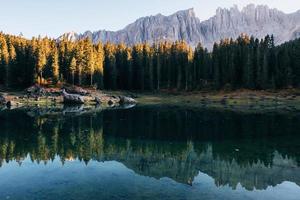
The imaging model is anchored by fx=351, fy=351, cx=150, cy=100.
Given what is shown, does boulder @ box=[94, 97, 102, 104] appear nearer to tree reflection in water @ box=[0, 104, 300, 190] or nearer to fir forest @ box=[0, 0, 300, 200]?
fir forest @ box=[0, 0, 300, 200]

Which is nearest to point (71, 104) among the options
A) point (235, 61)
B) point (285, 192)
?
point (235, 61)

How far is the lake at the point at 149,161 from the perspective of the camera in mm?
23312

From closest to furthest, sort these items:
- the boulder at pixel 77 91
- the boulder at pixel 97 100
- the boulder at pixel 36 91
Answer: the boulder at pixel 97 100, the boulder at pixel 36 91, the boulder at pixel 77 91

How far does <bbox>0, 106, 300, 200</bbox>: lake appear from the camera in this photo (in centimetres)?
2331

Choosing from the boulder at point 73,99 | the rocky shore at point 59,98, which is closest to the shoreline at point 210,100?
the rocky shore at point 59,98

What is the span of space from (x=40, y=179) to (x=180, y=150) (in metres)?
15.8

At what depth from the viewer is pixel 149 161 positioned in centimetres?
3189

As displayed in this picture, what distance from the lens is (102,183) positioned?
25281 mm

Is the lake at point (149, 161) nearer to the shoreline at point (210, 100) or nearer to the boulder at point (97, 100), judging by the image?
the shoreline at point (210, 100)

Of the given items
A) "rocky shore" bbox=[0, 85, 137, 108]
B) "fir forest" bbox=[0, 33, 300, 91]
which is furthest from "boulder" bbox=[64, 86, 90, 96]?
"fir forest" bbox=[0, 33, 300, 91]

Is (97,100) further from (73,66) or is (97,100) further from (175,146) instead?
(175,146)

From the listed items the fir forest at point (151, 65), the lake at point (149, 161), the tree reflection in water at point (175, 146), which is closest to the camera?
the lake at point (149, 161)

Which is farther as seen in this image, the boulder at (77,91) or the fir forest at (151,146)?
the boulder at (77,91)

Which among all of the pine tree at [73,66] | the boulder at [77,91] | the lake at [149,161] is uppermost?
the pine tree at [73,66]
